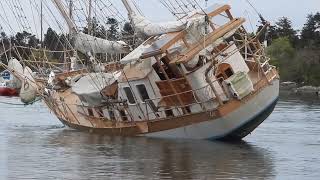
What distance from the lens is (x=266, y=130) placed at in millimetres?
53719

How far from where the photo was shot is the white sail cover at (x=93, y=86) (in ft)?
150

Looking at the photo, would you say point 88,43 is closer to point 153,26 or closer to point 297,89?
point 153,26

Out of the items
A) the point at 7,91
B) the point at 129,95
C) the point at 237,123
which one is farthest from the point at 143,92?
the point at 7,91

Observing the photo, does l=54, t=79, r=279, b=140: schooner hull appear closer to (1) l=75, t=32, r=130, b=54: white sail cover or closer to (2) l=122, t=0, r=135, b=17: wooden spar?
(1) l=75, t=32, r=130, b=54: white sail cover

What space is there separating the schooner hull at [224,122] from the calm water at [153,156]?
623mm

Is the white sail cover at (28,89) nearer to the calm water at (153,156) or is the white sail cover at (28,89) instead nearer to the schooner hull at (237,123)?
the calm water at (153,156)

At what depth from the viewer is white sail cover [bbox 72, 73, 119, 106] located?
45844 mm

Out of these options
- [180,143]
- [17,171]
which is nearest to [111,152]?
[180,143]

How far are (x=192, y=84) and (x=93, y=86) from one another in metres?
7.67

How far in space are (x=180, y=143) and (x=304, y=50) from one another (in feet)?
422

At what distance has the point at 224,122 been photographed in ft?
135

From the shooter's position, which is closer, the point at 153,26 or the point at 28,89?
the point at 153,26

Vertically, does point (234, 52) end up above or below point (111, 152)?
above

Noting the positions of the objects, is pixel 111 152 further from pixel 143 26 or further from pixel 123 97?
pixel 143 26
